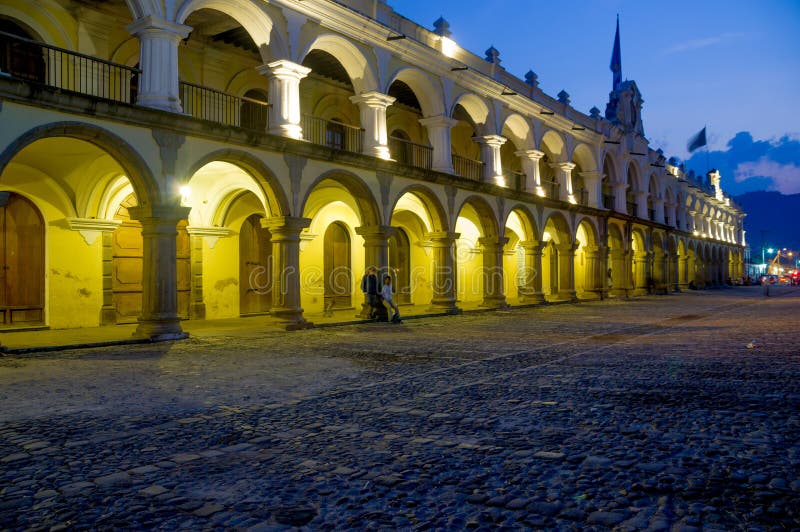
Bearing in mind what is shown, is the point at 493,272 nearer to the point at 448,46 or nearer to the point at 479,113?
the point at 479,113

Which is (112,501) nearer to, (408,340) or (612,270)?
(408,340)

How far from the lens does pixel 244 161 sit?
46.0 ft

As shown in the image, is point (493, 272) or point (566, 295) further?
point (566, 295)

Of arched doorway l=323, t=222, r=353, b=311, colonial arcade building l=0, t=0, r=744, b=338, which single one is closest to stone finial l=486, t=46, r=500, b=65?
colonial arcade building l=0, t=0, r=744, b=338

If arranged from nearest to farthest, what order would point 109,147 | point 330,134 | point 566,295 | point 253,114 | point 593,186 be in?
point 109,147, point 253,114, point 330,134, point 566,295, point 593,186

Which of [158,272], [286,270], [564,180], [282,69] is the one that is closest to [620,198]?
[564,180]

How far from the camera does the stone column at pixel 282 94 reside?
48.3 ft

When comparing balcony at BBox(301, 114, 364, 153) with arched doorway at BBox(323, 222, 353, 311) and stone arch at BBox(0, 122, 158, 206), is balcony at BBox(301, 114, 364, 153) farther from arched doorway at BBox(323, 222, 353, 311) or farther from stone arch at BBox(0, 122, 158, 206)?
stone arch at BBox(0, 122, 158, 206)

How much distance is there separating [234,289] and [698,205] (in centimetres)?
4490

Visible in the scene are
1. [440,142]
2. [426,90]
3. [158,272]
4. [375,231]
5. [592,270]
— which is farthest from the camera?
[592,270]

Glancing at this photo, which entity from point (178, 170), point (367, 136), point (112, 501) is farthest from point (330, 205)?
point (112, 501)

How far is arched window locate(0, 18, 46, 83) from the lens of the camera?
513 inches

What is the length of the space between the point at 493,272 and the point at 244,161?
1118 cm

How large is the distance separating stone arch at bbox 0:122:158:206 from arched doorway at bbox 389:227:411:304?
43.4 ft
